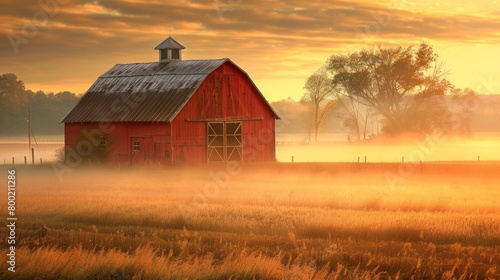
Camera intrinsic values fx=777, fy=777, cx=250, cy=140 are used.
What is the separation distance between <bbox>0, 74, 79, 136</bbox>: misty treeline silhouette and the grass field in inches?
4736

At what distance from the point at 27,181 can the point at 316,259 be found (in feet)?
100

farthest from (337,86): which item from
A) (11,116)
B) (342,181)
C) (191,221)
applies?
(11,116)

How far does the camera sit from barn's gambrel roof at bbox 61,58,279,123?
52812 mm

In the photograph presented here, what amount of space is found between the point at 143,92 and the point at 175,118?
5.02 metres

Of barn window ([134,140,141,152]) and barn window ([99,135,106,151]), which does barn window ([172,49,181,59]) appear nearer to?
barn window ([99,135,106,151])

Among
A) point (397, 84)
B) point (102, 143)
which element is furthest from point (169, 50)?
point (397, 84)

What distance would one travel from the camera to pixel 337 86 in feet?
316

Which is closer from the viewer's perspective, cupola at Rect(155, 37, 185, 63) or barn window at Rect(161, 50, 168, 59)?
cupola at Rect(155, 37, 185, 63)

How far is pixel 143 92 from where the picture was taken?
55.6 meters

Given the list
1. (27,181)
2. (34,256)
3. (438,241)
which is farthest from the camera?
(27,181)

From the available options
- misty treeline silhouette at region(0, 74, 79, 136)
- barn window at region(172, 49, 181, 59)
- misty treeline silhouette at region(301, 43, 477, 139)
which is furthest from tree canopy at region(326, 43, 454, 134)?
misty treeline silhouette at region(0, 74, 79, 136)

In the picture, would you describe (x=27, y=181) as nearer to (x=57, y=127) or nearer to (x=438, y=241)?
(x=438, y=241)

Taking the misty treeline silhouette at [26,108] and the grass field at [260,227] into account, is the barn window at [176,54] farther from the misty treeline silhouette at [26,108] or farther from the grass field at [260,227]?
the misty treeline silhouette at [26,108]

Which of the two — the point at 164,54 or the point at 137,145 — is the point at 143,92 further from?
the point at 164,54
